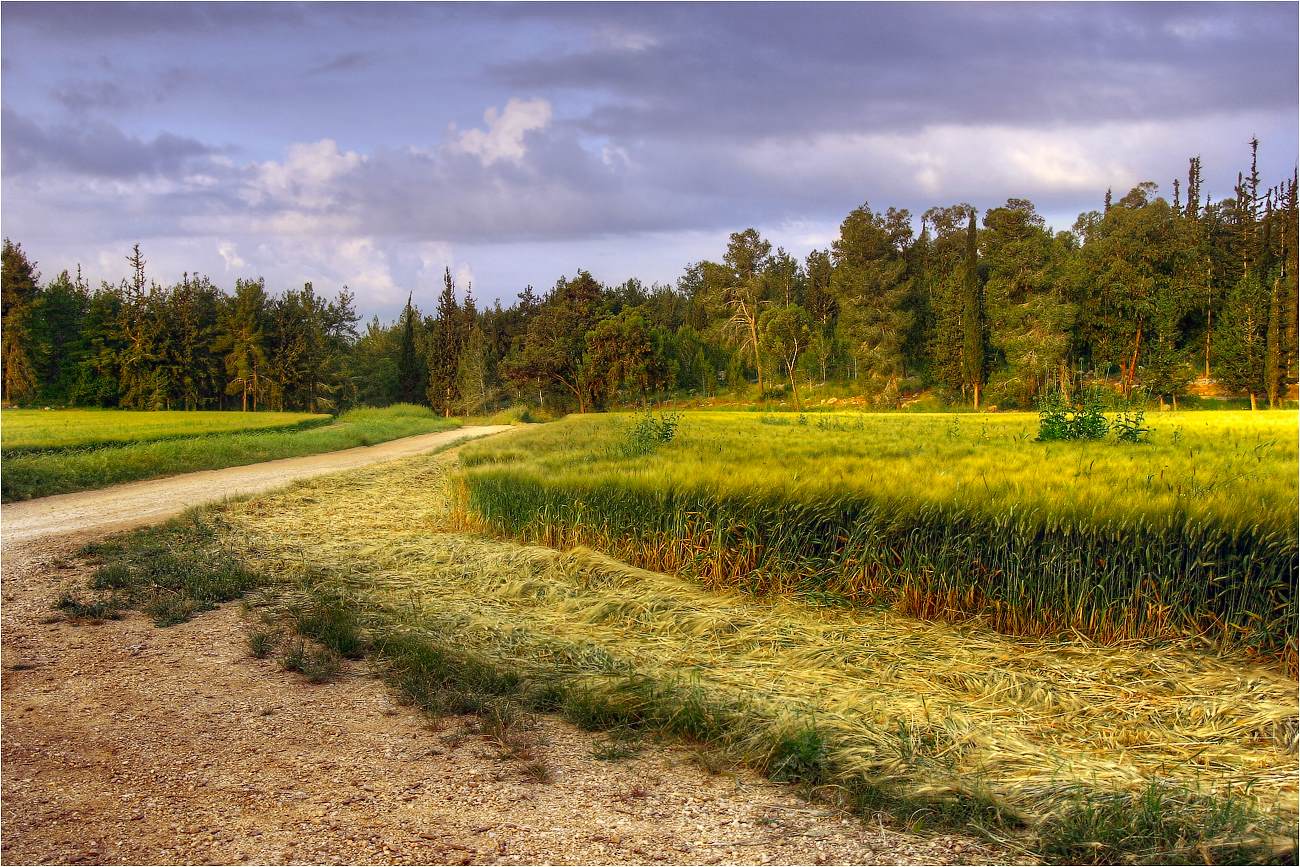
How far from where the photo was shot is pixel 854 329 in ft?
182

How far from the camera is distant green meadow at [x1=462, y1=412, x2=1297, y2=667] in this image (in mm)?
5234

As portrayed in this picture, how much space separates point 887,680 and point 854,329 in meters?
52.8

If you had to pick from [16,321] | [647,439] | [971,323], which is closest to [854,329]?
[971,323]

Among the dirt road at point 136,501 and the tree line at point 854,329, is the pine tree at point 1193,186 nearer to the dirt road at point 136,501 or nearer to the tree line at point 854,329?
the tree line at point 854,329

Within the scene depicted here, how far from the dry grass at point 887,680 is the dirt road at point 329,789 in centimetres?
50

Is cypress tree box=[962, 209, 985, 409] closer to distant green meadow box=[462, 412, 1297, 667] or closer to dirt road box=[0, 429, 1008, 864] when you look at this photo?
distant green meadow box=[462, 412, 1297, 667]

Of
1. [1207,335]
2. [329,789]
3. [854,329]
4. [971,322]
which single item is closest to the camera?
[329,789]

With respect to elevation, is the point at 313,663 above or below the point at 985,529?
below

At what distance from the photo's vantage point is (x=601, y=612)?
21.0 feet

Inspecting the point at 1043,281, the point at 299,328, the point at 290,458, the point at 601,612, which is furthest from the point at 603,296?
the point at 601,612

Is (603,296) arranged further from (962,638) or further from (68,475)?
(962,638)

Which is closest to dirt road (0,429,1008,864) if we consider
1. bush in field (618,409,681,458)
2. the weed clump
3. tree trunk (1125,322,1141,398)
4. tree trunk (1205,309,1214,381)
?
the weed clump

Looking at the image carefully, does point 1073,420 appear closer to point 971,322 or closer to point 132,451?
point 132,451

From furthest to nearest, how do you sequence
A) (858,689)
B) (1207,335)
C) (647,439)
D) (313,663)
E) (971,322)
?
(1207,335)
(971,322)
(647,439)
(313,663)
(858,689)
